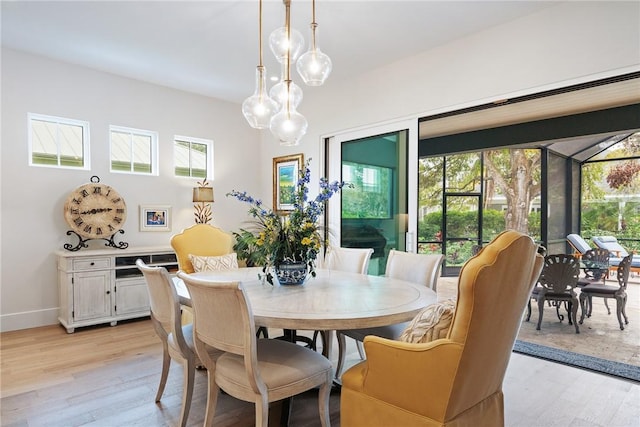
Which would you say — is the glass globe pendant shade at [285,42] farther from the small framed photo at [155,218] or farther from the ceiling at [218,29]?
the small framed photo at [155,218]

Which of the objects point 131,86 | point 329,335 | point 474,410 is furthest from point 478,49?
point 131,86

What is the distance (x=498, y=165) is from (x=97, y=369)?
7818mm

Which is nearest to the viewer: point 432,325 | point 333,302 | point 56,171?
point 432,325

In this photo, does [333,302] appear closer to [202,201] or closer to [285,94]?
[285,94]

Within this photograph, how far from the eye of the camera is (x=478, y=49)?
3340mm

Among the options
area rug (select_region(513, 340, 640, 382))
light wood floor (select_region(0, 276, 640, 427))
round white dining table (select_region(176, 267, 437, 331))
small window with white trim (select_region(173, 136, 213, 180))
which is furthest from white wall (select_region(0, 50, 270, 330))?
area rug (select_region(513, 340, 640, 382))

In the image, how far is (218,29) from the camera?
330 centimetres

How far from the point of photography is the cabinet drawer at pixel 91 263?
3793mm

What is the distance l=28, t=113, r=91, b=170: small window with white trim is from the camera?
4.00 meters

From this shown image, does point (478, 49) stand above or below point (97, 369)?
above

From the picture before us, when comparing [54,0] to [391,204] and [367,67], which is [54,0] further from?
[391,204]

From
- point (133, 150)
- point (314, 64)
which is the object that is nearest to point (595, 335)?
point (314, 64)

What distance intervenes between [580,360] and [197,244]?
3.57 metres

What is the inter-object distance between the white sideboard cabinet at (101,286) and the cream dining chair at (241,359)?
273 cm
